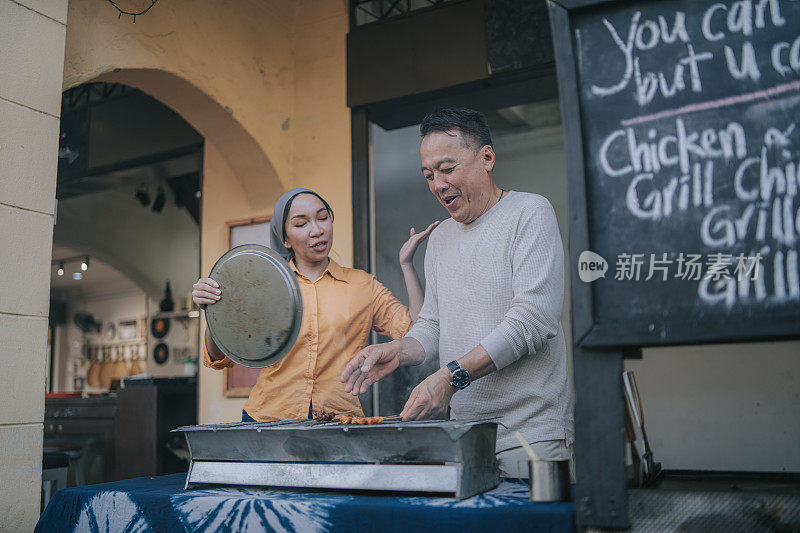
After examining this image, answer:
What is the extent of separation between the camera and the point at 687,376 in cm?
446

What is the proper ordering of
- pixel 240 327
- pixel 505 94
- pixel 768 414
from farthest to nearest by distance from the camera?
1. pixel 768 414
2. pixel 505 94
3. pixel 240 327

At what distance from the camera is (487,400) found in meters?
2.22

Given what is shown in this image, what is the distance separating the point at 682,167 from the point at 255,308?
1.36 m

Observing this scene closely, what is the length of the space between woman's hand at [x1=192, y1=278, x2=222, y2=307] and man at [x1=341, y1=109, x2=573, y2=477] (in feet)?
1.67

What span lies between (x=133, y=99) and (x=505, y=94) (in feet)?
10.3

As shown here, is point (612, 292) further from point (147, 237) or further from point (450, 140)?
point (147, 237)

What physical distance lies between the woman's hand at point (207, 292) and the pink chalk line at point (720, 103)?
A: 1394 mm

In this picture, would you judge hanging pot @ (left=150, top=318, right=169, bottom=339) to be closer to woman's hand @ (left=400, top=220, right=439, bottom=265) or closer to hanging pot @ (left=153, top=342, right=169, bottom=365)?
hanging pot @ (left=153, top=342, right=169, bottom=365)

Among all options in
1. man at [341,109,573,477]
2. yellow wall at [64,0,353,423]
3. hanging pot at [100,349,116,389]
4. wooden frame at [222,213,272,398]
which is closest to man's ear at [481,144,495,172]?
man at [341,109,573,477]

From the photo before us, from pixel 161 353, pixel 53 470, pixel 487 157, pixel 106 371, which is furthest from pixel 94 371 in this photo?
pixel 487 157

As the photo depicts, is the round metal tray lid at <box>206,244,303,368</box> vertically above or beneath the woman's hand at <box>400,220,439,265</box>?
beneath

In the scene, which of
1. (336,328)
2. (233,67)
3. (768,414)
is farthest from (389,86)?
(768,414)

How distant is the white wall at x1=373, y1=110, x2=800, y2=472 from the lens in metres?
3.97

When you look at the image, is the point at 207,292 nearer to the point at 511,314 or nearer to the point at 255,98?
the point at 511,314
